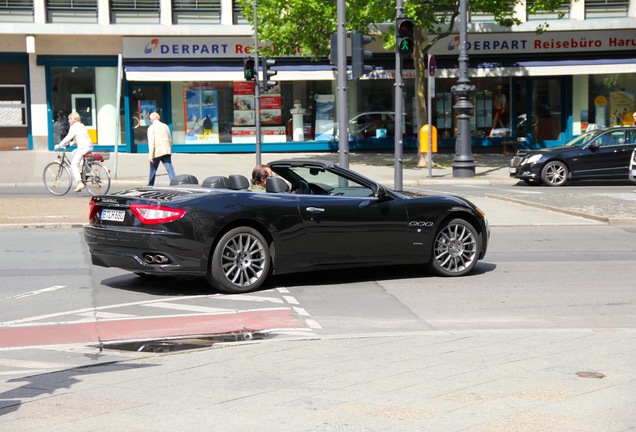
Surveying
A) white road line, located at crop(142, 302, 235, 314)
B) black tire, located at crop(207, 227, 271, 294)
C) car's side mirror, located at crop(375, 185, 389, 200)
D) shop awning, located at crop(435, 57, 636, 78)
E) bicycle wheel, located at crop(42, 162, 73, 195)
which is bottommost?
white road line, located at crop(142, 302, 235, 314)

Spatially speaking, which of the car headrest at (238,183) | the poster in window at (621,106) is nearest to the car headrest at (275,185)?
the car headrest at (238,183)

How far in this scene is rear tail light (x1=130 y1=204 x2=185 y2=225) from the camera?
31.6 ft

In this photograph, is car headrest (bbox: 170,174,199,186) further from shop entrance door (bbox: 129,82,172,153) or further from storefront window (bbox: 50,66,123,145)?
shop entrance door (bbox: 129,82,172,153)

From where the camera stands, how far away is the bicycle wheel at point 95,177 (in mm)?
21328

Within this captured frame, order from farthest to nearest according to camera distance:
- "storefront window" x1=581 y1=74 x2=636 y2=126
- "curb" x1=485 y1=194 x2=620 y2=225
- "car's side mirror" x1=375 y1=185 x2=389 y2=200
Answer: "storefront window" x1=581 y1=74 x2=636 y2=126, "curb" x1=485 y1=194 x2=620 y2=225, "car's side mirror" x1=375 y1=185 x2=389 y2=200

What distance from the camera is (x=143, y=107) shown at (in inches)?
1422

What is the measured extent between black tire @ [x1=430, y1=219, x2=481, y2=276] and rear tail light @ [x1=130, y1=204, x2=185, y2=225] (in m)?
3.02

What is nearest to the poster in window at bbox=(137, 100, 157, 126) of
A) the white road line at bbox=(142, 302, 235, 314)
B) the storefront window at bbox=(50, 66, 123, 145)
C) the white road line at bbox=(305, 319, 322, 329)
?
the storefront window at bbox=(50, 66, 123, 145)

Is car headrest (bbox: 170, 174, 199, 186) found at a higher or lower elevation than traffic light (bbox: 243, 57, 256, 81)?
lower

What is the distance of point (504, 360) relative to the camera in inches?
273

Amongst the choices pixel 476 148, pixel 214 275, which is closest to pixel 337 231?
pixel 214 275

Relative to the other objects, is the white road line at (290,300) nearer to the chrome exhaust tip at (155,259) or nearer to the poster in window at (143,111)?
the chrome exhaust tip at (155,259)

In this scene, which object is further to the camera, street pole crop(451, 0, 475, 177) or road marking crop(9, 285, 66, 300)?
street pole crop(451, 0, 475, 177)

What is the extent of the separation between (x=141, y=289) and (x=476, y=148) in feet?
96.1
